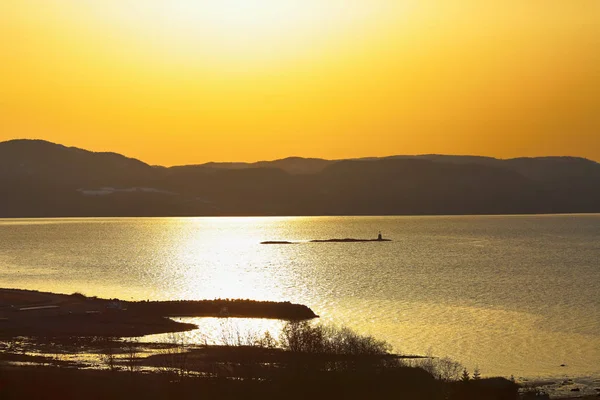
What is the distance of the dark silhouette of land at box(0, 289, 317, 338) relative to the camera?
7312 cm

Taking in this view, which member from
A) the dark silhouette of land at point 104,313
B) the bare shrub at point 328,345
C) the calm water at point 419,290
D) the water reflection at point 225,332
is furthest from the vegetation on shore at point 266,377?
the dark silhouette of land at point 104,313

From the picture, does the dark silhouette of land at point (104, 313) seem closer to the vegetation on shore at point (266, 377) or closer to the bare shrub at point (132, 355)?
the bare shrub at point (132, 355)

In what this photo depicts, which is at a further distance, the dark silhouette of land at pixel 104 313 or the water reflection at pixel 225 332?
the dark silhouette of land at pixel 104 313

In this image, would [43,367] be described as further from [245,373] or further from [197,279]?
[197,279]

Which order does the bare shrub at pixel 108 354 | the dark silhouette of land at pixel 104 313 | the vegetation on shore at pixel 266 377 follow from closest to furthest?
the vegetation on shore at pixel 266 377, the bare shrub at pixel 108 354, the dark silhouette of land at pixel 104 313

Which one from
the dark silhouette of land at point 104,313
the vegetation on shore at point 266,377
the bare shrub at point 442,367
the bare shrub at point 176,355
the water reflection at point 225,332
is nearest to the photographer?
the vegetation on shore at point 266,377

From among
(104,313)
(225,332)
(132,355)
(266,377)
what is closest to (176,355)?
(132,355)

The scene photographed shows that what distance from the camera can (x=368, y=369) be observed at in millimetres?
49031

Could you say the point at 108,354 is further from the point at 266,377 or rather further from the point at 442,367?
the point at 442,367

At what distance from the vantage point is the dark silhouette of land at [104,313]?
73.1 m

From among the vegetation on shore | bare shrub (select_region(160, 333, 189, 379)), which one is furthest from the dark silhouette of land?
the vegetation on shore

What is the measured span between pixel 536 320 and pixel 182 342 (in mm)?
36447

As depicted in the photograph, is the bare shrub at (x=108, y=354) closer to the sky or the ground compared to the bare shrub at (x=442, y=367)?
closer to the sky

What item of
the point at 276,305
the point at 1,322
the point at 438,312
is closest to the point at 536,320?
the point at 438,312
